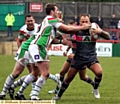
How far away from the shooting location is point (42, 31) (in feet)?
37.9

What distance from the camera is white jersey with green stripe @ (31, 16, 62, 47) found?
37.2 ft

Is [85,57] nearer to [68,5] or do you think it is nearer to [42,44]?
[42,44]

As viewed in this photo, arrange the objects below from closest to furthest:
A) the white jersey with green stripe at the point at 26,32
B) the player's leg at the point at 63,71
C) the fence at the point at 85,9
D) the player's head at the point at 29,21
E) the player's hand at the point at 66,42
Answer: the player's hand at the point at 66,42
the player's head at the point at 29,21
the white jersey with green stripe at the point at 26,32
the player's leg at the point at 63,71
the fence at the point at 85,9

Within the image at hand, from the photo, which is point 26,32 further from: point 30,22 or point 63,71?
point 63,71

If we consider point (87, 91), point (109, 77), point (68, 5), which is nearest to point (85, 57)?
point (87, 91)

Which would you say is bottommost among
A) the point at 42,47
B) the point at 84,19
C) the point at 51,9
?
the point at 42,47

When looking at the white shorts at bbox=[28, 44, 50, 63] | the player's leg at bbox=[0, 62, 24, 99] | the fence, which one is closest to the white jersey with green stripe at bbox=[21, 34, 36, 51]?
the player's leg at bbox=[0, 62, 24, 99]

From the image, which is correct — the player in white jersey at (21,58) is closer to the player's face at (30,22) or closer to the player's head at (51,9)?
the player's face at (30,22)

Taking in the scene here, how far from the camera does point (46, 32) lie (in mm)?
11508

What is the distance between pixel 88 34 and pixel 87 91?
Answer: 3105 millimetres

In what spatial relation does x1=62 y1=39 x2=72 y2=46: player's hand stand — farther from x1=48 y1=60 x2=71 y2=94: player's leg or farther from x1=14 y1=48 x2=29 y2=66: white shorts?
x1=48 y1=60 x2=71 y2=94: player's leg

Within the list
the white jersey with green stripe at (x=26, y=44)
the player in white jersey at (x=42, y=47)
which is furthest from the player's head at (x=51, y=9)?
the white jersey with green stripe at (x=26, y=44)

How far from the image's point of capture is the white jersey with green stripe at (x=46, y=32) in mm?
11352

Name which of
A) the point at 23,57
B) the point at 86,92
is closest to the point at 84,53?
the point at 23,57
